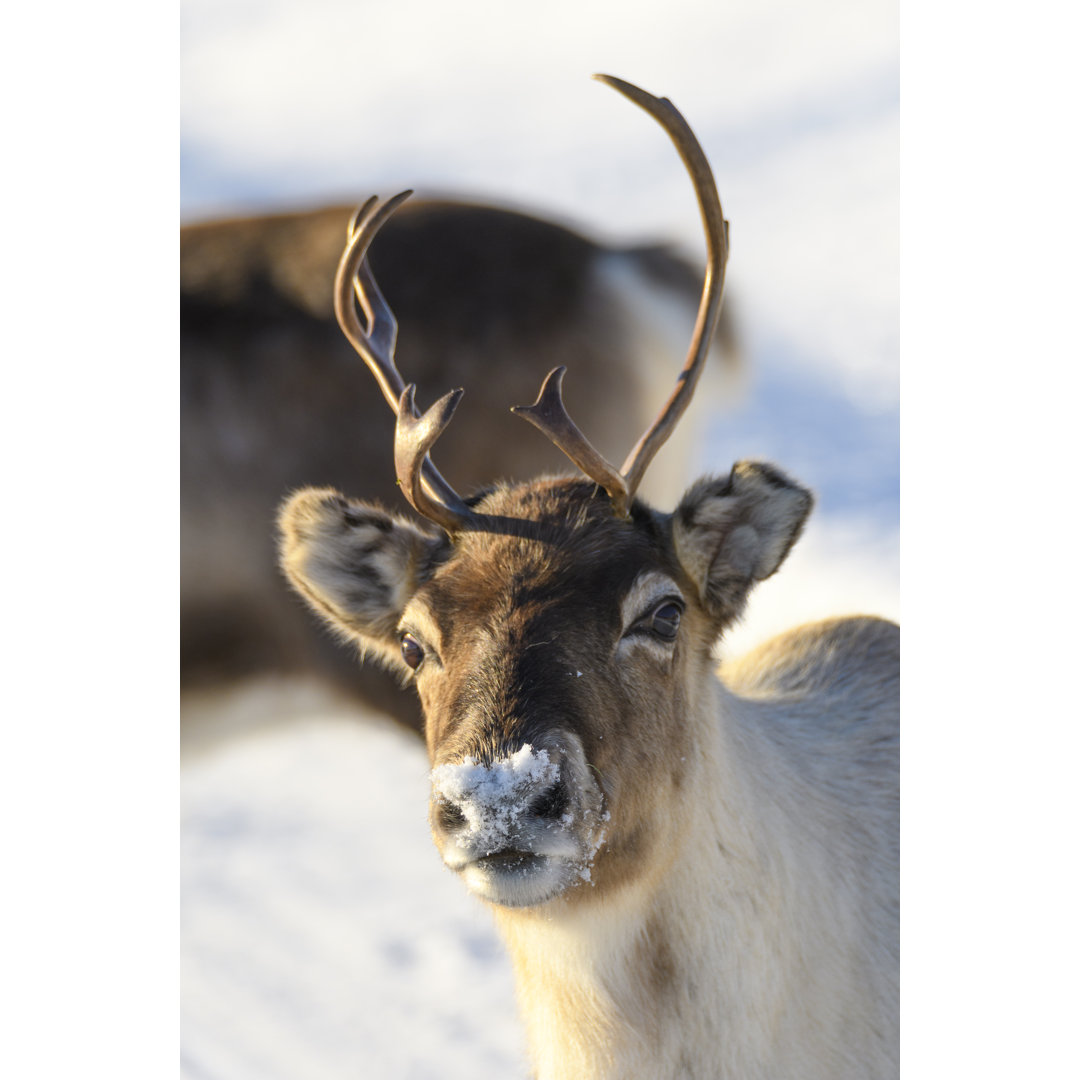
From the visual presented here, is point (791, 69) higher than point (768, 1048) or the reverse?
higher

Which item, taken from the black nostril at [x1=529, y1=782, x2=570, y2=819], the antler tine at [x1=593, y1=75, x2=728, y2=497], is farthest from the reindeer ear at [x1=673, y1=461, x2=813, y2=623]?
the black nostril at [x1=529, y1=782, x2=570, y2=819]

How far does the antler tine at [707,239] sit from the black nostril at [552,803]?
55 cm

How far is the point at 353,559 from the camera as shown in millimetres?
2162

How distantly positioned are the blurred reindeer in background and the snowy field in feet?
0.25

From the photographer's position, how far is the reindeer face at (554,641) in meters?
1.71

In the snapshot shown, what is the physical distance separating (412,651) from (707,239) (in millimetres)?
753

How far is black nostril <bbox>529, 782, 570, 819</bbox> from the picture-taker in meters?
1.68

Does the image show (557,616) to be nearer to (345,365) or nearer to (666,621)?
(666,621)
